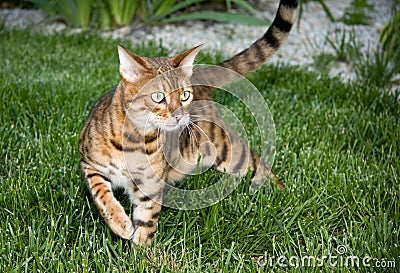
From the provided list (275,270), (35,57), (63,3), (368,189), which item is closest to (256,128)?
(368,189)

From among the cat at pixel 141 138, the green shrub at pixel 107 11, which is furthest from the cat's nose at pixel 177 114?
the green shrub at pixel 107 11

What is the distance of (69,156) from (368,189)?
149 centimetres

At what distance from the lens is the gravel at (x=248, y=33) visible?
483 cm

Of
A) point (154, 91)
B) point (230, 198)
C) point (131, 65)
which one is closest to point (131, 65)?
point (131, 65)

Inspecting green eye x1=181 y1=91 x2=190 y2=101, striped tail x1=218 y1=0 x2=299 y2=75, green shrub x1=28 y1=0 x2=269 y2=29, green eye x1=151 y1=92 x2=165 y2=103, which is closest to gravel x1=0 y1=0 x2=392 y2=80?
green shrub x1=28 y1=0 x2=269 y2=29

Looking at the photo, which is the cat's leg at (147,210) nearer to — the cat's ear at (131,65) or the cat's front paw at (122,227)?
the cat's front paw at (122,227)

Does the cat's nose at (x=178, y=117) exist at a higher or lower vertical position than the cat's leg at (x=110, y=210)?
higher

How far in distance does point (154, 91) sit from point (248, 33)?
3.41 m

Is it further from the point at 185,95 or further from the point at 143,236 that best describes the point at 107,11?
the point at 143,236

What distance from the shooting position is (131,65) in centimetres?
207

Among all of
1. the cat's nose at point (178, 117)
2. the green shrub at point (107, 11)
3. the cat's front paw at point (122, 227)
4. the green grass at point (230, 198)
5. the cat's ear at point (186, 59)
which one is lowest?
the green grass at point (230, 198)

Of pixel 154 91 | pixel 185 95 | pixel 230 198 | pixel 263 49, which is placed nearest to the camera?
pixel 154 91

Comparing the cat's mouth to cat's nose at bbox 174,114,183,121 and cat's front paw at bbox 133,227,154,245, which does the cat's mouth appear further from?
cat's front paw at bbox 133,227,154,245

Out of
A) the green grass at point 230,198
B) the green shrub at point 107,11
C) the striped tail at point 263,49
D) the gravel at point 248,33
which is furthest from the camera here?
the green shrub at point 107,11
